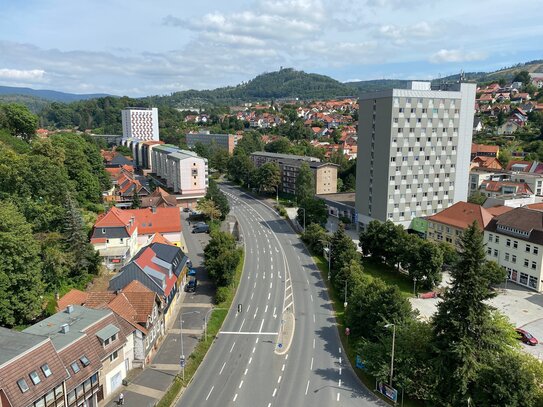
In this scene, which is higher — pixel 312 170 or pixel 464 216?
pixel 312 170

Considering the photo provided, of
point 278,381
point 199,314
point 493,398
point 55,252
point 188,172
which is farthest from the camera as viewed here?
point 188,172

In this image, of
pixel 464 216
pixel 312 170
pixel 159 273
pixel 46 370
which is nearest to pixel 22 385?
pixel 46 370

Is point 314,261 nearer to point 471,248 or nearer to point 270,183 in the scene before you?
point 471,248

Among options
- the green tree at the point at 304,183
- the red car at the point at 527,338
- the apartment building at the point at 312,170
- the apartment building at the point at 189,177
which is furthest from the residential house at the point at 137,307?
the apartment building at the point at 312,170

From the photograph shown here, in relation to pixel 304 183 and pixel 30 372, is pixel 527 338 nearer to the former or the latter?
pixel 30 372

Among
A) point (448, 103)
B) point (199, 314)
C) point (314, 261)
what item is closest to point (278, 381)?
point (199, 314)

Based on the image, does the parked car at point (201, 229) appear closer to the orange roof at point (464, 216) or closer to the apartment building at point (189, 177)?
the apartment building at point (189, 177)
